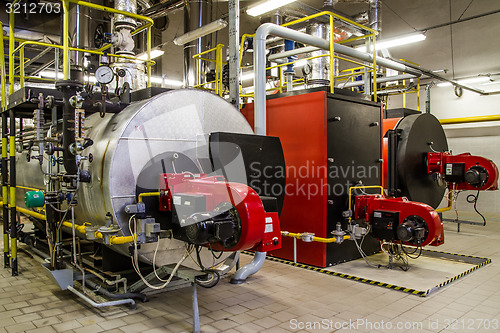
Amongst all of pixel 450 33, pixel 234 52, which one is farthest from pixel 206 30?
pixel 450 33

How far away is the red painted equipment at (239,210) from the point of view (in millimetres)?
2770

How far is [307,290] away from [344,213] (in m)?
1.24

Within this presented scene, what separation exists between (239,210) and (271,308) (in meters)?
1.39

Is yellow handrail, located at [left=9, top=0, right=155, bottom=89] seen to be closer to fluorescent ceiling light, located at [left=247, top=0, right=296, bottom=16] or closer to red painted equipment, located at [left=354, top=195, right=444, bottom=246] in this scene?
fluorescent ceiling light, located at [left=247, top=0, right=296, bottom=16]

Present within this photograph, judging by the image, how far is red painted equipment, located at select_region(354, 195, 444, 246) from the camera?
14.6 feet

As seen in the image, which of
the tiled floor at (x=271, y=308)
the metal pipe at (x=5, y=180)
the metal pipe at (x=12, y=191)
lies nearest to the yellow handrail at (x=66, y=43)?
the metal pipe at (x=5, y=180)

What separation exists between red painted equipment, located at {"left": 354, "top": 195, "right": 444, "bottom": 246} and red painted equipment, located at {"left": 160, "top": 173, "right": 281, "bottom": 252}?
2.20 meters

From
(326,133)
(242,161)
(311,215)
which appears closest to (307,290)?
(311,215)

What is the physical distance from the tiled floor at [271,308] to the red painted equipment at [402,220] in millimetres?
622

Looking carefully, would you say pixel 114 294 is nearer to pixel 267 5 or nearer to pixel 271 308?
pixel 271 308

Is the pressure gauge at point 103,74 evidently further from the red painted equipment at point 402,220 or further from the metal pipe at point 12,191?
the red painted equipment at point 402,220

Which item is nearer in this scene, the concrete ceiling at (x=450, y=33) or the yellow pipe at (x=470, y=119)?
the yellow pipe at (x=470, y=119)

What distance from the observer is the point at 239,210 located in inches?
110

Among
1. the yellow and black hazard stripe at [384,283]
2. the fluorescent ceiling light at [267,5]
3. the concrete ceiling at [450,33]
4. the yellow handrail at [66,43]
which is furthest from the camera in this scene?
the concrete ceiling at [450,33]
